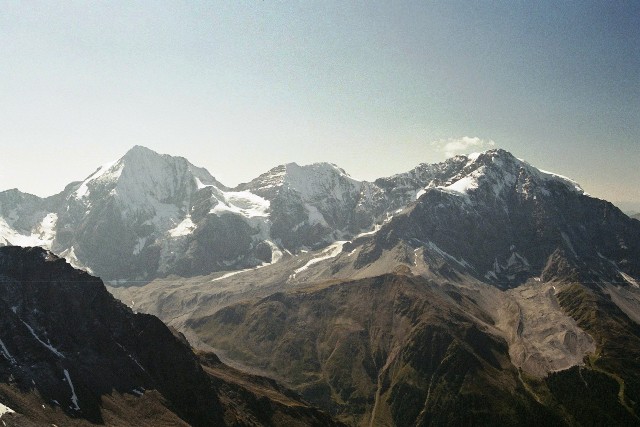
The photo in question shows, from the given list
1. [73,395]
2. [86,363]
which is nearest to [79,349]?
[86,363]

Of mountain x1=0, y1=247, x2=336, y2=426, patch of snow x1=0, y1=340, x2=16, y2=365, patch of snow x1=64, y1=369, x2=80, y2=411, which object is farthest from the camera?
patch of snow x1=0, y1=340, x2=16, y2=365

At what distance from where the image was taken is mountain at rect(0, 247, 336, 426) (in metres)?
145

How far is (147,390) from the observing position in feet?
557

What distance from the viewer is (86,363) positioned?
16425cm

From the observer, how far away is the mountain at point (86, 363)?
5694 inches

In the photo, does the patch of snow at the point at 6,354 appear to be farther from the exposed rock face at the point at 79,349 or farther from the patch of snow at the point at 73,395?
the patch of snow at the point at 73,395

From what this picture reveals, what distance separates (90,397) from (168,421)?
80.5 ft

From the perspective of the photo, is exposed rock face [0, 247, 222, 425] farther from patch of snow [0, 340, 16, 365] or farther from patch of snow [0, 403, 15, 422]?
patch of snow [0, 403, 15, 422]

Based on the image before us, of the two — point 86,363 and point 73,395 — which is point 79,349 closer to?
point 86,363

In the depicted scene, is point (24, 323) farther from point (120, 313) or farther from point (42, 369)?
point (120, 313)

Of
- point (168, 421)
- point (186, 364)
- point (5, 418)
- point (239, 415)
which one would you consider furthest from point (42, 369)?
point (239, 415)

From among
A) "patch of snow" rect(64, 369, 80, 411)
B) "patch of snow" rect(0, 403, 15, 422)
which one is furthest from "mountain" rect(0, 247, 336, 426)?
"patch of snow" rect(0, 403, 15, 422)

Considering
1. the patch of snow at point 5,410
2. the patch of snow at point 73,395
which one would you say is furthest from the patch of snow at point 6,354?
the patch of snow at point 5,410

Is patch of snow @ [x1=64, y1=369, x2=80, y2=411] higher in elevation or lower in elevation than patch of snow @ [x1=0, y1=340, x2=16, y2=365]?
lower
